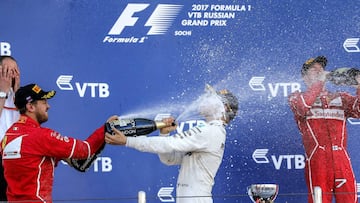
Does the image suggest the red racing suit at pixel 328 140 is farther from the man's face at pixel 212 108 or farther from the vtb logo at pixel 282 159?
the man's face at pixel 212 108

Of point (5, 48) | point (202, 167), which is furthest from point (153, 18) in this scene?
point (202, 167)

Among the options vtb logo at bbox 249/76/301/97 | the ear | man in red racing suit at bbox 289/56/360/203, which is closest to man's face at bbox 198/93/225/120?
vtb logo at bbox 249/76/301/97

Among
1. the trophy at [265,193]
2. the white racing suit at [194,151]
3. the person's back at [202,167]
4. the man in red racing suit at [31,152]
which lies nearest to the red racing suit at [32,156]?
the man in red racing suit at [31,152]

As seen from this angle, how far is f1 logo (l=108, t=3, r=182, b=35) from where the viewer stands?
7.21 meters

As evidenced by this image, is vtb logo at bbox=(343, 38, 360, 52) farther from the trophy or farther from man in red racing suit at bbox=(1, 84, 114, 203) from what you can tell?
man in red racing suit at bbox=(1, 84, 114, 203)

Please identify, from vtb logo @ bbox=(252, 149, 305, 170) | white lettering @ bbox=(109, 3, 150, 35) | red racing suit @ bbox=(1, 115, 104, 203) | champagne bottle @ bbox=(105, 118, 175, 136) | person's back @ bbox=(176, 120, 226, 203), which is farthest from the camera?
vtb logo @ bbox=(252, 149, 305, 170)

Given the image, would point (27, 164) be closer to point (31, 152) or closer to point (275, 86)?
point (31, 152)

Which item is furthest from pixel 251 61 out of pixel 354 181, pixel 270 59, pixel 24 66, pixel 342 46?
pixel 24 66

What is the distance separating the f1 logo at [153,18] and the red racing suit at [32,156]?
1473mm

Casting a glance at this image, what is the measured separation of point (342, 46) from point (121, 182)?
204cm

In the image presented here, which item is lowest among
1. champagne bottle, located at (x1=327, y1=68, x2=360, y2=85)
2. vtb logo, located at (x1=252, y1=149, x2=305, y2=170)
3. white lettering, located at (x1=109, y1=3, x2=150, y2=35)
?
vtb logo, located at (x1=252, y1=149, x2=305, y2=170)

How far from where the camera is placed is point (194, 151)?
6.44 m

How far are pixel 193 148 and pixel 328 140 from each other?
1379mm

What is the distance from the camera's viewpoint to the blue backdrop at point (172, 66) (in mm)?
7094
